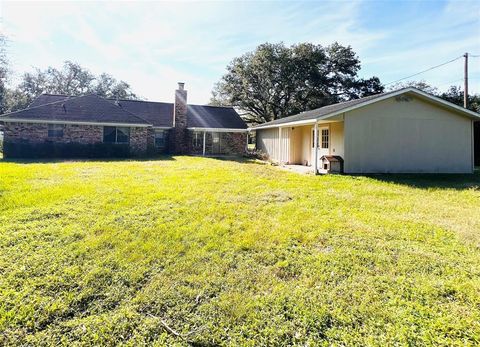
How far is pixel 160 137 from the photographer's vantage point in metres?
21.3

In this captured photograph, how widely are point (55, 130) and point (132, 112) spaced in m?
5.95

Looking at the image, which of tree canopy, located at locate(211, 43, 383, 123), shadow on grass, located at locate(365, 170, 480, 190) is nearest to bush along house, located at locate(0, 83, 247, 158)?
tree canopy, located at locate(211, 43, 383, 123)

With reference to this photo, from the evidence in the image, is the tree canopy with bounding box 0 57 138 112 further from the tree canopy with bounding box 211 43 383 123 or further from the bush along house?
the bush along house

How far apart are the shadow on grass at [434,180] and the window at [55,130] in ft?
54.8

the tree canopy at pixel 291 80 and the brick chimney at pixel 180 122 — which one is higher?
the tree canopy at pixel 291 80

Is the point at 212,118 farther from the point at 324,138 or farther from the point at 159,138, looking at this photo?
the point at 324,138

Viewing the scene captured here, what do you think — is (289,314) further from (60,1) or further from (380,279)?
(60,1)

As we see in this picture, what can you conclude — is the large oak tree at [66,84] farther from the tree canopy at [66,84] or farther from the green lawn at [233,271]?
the green lawn at [233,271]

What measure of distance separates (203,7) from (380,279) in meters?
10.6

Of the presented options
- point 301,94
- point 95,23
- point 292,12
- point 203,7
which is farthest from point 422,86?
point 95,23

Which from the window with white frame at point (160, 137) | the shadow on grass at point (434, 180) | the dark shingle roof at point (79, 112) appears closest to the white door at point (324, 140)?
the shadow on grass at point (434, 180)

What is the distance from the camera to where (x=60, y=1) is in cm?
914

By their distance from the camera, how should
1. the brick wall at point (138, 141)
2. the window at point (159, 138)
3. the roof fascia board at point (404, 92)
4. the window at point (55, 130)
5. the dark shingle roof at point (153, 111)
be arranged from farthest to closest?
1. the dark shingle roof at point (153, 111)
2. the window at point (159, 138)
3. the brick wall at point (138, 141)
4. the window at point (55, 130)
5. the roof fascia board at point (404, 92)

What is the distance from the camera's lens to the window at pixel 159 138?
2111cm
